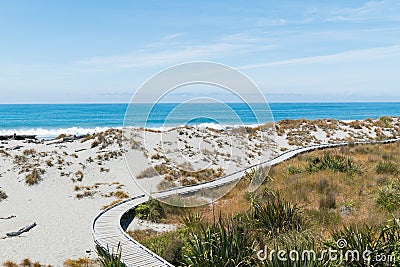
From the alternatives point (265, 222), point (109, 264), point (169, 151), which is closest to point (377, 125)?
point (169, 151)

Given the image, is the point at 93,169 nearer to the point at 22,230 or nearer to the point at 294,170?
the point at 22,230

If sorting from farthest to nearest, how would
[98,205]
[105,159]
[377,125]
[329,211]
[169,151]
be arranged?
[377,125] < [169,151] < [105,159] < [98,205] < [329,211]

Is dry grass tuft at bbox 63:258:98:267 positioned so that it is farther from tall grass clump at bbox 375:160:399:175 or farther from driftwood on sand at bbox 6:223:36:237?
tall grass clump at bbox 375:160:399:175

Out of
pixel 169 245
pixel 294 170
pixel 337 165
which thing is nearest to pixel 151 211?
pixel 169 245

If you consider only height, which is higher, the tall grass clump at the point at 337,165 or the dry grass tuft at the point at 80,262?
the tall grass clump at the point at 337,165

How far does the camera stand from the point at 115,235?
968cm

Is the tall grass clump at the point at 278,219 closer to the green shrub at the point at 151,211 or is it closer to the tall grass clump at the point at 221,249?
the tall grass clump at the point at 221,249

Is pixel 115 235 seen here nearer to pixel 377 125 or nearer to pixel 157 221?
pixel 157 221

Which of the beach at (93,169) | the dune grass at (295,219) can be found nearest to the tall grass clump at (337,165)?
the dune grass at (295,219)

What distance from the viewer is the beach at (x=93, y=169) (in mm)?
10914

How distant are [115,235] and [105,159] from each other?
43.1 ft

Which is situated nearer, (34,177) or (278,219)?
Answer: (278,219)

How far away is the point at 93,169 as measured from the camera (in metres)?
20.4

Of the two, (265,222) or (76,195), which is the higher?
(265,222)
